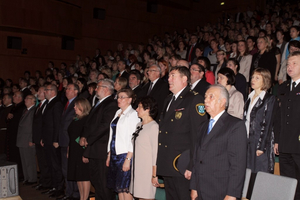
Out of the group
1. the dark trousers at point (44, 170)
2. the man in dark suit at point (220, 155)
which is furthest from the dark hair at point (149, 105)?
the dark trousers at point (44, 170)

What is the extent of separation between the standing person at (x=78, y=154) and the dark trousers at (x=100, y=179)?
0.31m

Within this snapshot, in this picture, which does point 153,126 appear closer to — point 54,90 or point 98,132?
point 98,132

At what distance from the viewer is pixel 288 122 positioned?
3168 mm

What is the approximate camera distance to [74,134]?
4688 millimetres

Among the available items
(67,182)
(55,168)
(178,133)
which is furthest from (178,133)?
(55,168)

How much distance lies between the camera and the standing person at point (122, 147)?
3.68m

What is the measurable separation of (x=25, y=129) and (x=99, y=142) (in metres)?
2.58

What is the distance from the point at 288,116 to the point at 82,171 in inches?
109

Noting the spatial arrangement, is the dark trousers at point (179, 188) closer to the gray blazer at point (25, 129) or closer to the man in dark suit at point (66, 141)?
the man in dark suit at point (66, 141)

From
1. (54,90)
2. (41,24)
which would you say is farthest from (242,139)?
(41,24)

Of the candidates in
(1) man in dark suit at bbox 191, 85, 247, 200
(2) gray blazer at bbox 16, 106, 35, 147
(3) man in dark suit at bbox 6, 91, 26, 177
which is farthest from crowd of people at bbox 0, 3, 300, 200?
(3) man in dark suit at bbox 6, 91, 26, 177

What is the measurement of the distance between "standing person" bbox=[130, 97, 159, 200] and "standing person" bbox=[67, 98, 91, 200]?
134 cm

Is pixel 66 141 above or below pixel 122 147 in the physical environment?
below

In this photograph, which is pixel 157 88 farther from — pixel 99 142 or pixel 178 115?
pixel 178 115
